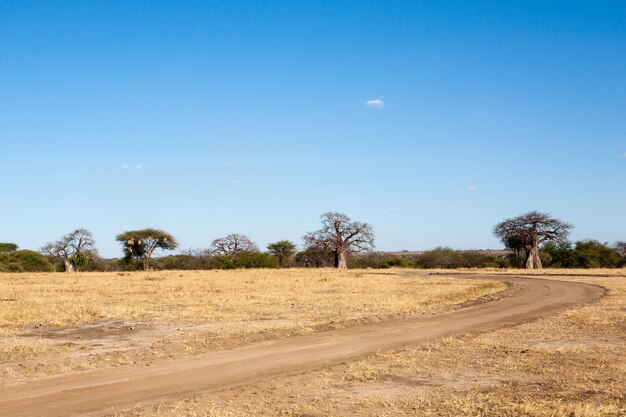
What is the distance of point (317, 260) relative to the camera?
285ft

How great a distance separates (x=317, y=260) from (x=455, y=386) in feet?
253

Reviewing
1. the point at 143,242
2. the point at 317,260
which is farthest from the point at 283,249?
the point at 143,242

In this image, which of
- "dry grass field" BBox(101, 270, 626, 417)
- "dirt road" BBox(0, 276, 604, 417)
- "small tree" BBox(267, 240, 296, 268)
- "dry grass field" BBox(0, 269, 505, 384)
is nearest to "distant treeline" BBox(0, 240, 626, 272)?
"small tree" BBox(267, 240, 296, 268)

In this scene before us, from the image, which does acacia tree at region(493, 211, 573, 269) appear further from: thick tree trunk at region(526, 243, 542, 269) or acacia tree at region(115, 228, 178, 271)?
acacia tree at region(115, 228, 178, 271)

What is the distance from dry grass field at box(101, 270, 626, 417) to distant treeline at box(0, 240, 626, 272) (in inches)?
2399

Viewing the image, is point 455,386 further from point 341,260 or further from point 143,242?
point 143,242

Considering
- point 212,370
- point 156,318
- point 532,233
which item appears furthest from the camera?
point 532,233

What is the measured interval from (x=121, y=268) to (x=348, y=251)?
31358 mm

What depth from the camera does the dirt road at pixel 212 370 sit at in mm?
8836

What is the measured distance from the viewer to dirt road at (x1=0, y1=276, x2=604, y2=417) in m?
8.84

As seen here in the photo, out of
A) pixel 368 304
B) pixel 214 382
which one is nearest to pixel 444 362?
pixel 214 382

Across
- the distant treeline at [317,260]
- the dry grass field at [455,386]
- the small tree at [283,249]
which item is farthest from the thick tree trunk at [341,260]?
the dry grass field at [455,386]

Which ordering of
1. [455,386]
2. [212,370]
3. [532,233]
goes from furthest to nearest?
[532,233] < [212,370] < [455,386]

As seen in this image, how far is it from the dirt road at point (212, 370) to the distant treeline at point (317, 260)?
56.9 metres
